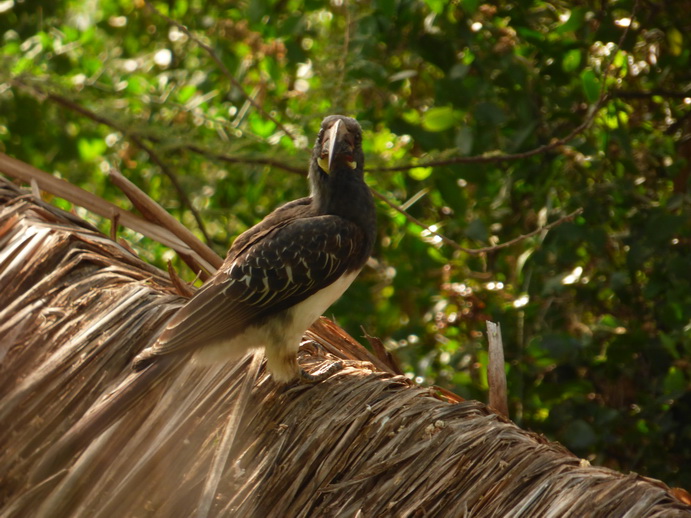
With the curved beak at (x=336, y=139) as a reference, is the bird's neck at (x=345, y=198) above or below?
below

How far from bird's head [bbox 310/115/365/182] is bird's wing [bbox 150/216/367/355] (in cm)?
22

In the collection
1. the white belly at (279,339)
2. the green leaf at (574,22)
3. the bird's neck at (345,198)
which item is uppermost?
the green leaf at (574,22)

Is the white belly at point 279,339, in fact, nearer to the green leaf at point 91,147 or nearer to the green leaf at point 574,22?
the green leaf at point 574,22

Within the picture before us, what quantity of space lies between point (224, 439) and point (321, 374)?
0.46 m

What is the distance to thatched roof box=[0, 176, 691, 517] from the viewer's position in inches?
82.3

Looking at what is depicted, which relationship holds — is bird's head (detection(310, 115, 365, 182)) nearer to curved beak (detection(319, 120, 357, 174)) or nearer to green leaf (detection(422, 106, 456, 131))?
curved beak (detection(319, 120, 357, 174))

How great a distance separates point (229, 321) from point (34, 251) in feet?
2.26

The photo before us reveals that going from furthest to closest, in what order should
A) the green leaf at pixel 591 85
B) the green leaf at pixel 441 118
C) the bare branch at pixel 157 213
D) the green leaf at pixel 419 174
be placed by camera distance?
the green leaf at pixel 419 174 < the green leaf at pixel 441 118 < the green leaf at pixel 591 85 < the bare branch at pixel 157 213

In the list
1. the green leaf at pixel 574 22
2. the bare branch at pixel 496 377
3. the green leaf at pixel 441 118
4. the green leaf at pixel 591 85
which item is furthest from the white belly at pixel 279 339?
the green leaf at pixel 574 22

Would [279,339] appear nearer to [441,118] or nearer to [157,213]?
[157,213]

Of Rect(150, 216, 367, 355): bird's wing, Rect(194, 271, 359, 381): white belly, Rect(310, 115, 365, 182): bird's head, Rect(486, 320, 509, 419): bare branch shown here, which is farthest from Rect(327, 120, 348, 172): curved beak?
Rect(486, 320, 509, 419): bare branch

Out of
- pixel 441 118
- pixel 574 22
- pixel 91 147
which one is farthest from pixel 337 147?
pixel 91 147

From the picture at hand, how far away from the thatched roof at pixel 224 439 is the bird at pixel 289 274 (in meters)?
0.08

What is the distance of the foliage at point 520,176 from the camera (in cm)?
438
